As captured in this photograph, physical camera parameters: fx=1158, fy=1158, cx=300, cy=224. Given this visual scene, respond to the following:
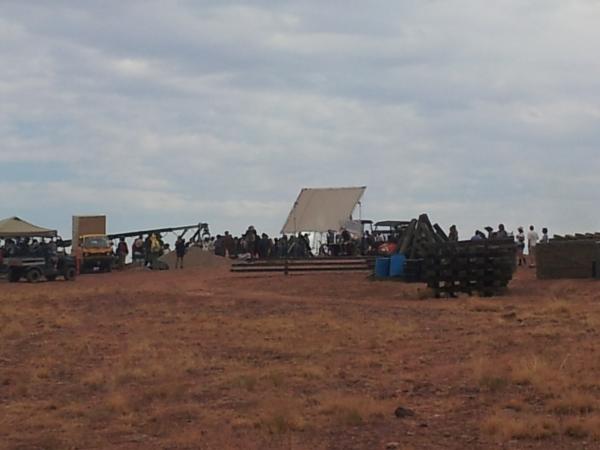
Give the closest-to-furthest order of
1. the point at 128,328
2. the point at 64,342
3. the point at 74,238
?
the point at 64,342 → the point at 128,328 → the point at 74,238

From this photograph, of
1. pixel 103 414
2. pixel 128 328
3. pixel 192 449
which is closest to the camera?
pixel 192 449

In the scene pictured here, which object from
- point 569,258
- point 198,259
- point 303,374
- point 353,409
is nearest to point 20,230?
point 198,259

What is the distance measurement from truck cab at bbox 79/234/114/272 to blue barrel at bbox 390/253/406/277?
20288 millimetres

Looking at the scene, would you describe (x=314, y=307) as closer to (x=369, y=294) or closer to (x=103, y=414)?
(x=369, y=294)

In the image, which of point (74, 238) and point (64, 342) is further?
point (74, 238)

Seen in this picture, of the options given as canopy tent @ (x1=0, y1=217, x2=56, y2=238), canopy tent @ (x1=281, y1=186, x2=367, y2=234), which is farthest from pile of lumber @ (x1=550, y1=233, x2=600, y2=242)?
canopy tent @ (x1=0, y1=217, x2=56, y2=238)

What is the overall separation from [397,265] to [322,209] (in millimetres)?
14775

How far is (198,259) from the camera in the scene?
169ft

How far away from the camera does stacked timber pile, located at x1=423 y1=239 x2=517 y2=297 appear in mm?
30750

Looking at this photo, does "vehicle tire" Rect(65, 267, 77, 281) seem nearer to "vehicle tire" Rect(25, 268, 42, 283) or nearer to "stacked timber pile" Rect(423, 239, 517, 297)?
"vehicle tire" Rect(25, 268, 42, 283)

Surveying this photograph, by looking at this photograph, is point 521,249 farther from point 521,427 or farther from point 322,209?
point 521,427

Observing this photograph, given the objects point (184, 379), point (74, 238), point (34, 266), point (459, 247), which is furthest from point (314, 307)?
point (74, 238)

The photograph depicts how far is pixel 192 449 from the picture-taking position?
11352 mm

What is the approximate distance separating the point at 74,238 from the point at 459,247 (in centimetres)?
3003
